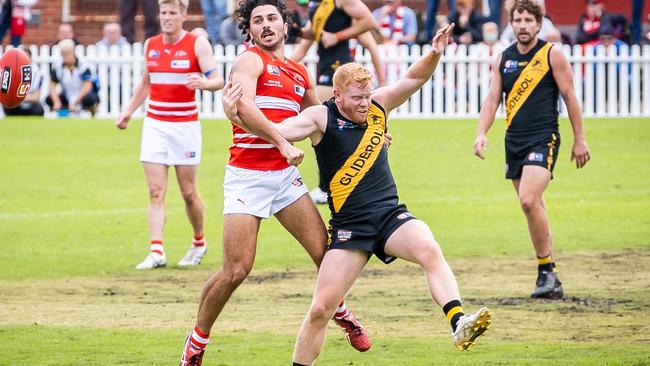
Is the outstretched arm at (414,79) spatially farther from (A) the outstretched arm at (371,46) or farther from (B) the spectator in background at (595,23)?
(B) the spectator in background at (595,23)

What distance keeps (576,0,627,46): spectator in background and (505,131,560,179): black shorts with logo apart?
1649 centimetres

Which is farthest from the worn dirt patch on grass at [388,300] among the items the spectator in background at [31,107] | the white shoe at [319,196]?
the spectator in background at [31,107]

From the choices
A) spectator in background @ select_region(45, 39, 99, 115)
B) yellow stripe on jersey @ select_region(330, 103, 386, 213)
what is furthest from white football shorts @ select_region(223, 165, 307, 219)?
spectator in background @ select_region(45, 39, 99, 115)

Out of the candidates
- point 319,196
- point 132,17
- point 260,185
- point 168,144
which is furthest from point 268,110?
point 132,17

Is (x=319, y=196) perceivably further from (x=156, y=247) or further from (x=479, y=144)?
(x=479, y=144)

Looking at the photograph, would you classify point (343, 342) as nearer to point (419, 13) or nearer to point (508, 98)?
point (508, 98)

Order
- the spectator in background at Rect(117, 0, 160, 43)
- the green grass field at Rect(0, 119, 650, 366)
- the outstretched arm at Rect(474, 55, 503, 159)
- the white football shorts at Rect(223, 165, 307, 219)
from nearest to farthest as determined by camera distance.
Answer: the white football shorts at Rect(223, 165, 307, 219), the green grass field at Rect(0, 119, 650, 366), the outstretched arm at Rect(474, 55, 503, 159), the spectator in background at Rect(117, 0, 160, 43)

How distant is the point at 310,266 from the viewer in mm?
A: 13656

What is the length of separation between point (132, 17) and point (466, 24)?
7.08m

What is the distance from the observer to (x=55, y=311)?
441 inches

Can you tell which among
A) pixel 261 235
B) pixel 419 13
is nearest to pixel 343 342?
pixel 261 235

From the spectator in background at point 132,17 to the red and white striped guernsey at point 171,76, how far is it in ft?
48.4

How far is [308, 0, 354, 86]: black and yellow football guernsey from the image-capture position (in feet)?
53.7

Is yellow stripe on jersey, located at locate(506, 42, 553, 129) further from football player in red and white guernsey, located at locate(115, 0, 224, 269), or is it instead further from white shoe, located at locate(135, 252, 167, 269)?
white shoe, located at locate(135, 252, 167, 269)
